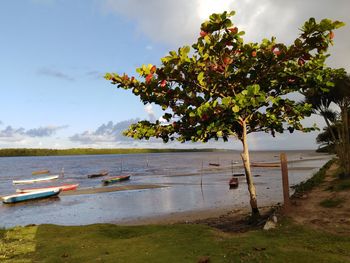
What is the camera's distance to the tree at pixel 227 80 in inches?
Result: 437

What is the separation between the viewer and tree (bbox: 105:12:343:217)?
36.4ft

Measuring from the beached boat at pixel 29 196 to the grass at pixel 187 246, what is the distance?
2650 cm

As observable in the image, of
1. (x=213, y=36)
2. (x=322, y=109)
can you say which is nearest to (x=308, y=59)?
(x=213, y=36)

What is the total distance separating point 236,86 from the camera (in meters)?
13.1

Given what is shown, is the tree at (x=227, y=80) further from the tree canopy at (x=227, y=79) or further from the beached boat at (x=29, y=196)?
the beached boat at (x=29, y=196)

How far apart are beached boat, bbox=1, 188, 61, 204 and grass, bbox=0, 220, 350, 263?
1043 inches

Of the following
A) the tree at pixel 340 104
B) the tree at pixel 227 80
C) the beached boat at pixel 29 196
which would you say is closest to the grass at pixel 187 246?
the tree at pixel 227 80

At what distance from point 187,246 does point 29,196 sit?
111 feet

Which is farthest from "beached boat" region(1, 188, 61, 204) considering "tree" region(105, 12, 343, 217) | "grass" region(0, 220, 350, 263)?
"tree" region(105, 12, 343, 217)

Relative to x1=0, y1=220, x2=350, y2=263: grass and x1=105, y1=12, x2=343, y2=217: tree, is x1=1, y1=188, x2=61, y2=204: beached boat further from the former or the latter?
x1=105, y1=12, x2=343, y2=217: tree

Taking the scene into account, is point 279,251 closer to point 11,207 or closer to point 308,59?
point 308,59

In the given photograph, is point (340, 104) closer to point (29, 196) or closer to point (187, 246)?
point (187, 246)

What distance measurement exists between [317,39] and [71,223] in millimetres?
21576

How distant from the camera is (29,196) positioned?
130 feet
